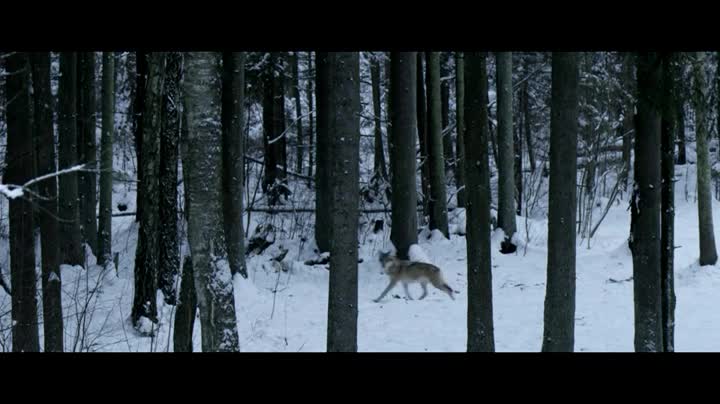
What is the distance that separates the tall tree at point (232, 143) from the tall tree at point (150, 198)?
249 centimetres

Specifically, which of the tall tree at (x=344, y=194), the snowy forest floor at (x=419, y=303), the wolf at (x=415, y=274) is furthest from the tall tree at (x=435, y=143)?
the tall tree at (x=344, y=194)

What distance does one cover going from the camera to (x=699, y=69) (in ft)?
24.2

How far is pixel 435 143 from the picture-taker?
1912cm

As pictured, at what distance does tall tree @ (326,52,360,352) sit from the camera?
757 cm

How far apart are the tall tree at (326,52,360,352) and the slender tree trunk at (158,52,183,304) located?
82.1 inches

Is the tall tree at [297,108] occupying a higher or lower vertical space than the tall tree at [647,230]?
higher

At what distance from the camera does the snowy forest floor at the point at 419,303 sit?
464 inches

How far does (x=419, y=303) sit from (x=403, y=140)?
12.9ft

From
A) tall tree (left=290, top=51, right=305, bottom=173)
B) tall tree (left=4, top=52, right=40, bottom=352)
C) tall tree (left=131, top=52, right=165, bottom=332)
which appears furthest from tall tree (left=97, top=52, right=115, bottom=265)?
tall tree (left=290, top=51, right=305, bottom=173)

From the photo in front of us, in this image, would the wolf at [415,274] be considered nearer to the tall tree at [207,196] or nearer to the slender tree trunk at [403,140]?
the slender tree trunk at [403,140]

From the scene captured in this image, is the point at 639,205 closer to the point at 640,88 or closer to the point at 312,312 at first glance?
the point at 640,88
